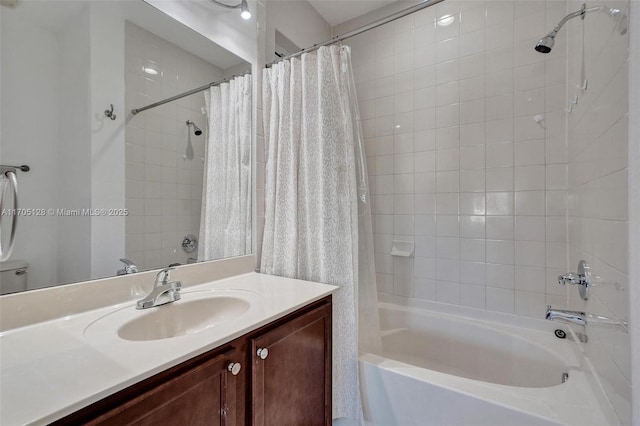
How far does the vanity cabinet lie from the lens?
22.2 inches

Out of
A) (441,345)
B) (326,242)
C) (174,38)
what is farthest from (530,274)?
(174,38)

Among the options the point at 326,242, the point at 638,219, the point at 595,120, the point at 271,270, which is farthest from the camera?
the point at 271,270

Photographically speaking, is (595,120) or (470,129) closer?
(595,120)

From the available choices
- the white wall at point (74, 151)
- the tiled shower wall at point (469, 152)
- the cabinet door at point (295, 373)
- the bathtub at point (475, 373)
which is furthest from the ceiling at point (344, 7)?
the bathtub at point (475, 373)

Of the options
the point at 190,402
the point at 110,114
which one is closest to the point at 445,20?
the point at 110,114

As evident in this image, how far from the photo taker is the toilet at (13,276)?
0.77 meters

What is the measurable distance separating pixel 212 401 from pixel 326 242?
771 millimetres

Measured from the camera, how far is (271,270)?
1.47 m

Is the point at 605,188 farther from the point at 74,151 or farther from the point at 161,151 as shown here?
the point at 74,151

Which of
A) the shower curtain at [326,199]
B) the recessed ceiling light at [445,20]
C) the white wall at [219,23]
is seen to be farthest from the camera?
the recessed ceiling light at [445,20]

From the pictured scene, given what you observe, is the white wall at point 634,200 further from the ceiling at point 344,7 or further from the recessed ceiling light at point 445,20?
the ceiling at point 344,7

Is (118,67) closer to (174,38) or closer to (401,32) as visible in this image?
(174,38)

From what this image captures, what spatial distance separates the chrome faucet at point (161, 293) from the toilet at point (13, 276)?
0.31 m

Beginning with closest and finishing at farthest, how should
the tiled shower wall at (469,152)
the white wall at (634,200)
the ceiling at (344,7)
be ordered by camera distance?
1. the white wall at (634,200)
2. the tiled shower wall at (469,152)
3. the ceiling at (344,7)
